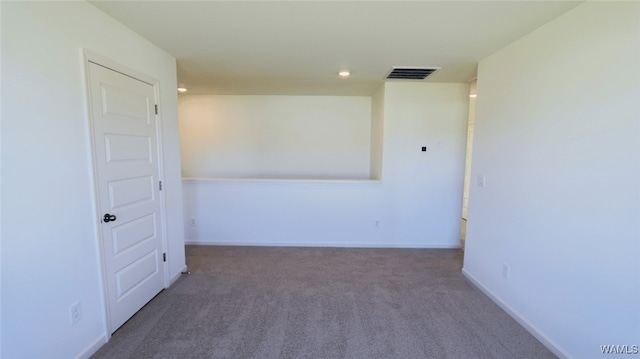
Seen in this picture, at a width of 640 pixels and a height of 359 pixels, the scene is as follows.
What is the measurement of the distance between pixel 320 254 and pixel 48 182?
9.58 ft

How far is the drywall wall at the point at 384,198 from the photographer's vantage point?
3.82 m

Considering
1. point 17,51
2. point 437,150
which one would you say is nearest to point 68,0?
point 17,51

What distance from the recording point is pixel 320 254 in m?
3.80

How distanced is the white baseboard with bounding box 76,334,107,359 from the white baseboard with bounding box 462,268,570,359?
3.23 meters

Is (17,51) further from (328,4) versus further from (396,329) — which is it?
(396,329)

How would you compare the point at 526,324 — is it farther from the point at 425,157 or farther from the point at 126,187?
the point at 126,187

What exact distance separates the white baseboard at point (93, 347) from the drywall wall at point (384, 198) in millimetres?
2152

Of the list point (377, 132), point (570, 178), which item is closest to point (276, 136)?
point (377, 132)

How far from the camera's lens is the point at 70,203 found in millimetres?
1703

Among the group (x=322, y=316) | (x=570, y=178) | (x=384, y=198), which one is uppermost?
(x=570, y=178)

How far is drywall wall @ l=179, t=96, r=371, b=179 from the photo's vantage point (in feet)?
15.6

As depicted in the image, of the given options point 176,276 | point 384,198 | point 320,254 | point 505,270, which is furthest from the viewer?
point 384,198

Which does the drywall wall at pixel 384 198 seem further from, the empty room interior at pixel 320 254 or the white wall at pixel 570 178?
the white wall at pixel 570 178

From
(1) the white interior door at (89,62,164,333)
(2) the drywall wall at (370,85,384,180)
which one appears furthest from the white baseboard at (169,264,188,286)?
(2) the drywall wall at (370,85,384,180)
